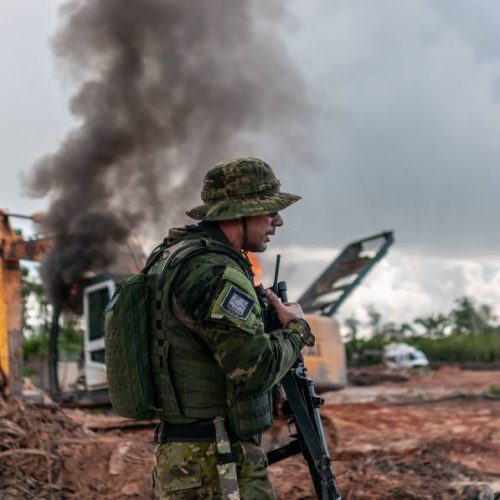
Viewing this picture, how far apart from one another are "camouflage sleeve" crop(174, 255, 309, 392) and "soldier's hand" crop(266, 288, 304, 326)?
200mm

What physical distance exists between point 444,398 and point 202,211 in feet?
48.8

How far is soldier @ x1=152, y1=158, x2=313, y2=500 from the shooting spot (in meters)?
2.39

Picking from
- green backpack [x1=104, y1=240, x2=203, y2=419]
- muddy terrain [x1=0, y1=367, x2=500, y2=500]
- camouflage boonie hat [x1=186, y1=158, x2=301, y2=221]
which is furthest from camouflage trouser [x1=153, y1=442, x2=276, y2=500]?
muddy terrain [x1=0, y1=367, x2=500, y2=500]

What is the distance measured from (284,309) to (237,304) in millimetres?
337

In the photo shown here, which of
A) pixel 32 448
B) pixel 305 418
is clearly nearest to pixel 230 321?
pixel 305 418

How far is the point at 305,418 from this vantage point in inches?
110

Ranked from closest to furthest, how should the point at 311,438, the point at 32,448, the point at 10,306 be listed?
the point at 311,438
the point at 32,448
the point at 10,306

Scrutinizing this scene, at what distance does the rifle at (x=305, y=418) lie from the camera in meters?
2.74

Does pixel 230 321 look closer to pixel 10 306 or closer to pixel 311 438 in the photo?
pixel 311 438

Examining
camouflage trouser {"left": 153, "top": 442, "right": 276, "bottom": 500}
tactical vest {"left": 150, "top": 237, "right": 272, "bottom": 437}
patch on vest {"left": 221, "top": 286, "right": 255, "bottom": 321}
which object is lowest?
camouflage trouser {"left": 153, "top": 442, "right": 276, "bottom": 500}

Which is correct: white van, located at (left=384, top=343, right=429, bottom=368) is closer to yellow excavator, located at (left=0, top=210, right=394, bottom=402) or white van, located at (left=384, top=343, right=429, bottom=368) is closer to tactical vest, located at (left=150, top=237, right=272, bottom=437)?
yellow excavator, located at (left=0, top=210, right=394, bottom=402)

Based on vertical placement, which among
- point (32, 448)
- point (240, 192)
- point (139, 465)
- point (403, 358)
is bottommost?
point (139, 465)

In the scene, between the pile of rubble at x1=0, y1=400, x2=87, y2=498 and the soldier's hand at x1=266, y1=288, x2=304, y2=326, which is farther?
the pile of rubble at x1=0, y1=400, x2=87, y2=498

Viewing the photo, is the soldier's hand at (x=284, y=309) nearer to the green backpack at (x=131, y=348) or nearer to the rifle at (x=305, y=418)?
the rifle at (x=305, y=418)
